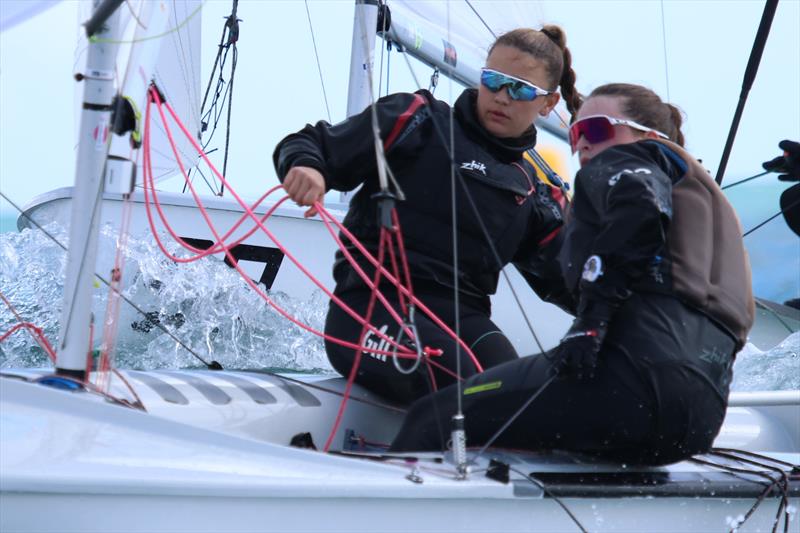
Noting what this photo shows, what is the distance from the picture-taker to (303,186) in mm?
1761

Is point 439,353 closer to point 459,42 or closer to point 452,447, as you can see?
point 452,447

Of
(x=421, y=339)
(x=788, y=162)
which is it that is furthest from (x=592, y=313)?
(x=788, y=162)

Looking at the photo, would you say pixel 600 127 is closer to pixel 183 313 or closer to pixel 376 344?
pixel 376 344

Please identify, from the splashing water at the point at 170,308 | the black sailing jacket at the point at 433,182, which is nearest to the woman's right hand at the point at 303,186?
the black sailing jacket at the point at 433,182

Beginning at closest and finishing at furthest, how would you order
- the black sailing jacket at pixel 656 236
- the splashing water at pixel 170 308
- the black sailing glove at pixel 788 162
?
1. the black sailing jacket at pixel 656 236
2. the black sailing glove at pixel 788 162
3. the splashing water at pixel 170 308

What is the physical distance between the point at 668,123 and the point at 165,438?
95 cm

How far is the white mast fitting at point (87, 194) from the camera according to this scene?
1.62 m

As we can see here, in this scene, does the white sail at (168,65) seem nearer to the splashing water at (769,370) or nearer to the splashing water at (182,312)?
the splashing water at (182,312)

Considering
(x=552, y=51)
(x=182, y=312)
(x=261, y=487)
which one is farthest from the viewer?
(x=182, y=312)

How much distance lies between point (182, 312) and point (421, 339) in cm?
227

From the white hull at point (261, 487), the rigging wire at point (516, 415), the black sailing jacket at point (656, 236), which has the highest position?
the black sailing jacket at point (656, 236)

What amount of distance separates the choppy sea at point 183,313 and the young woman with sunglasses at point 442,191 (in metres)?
1.92

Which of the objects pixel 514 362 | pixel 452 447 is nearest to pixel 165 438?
pixel 452 447

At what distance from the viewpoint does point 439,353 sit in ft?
6.41
